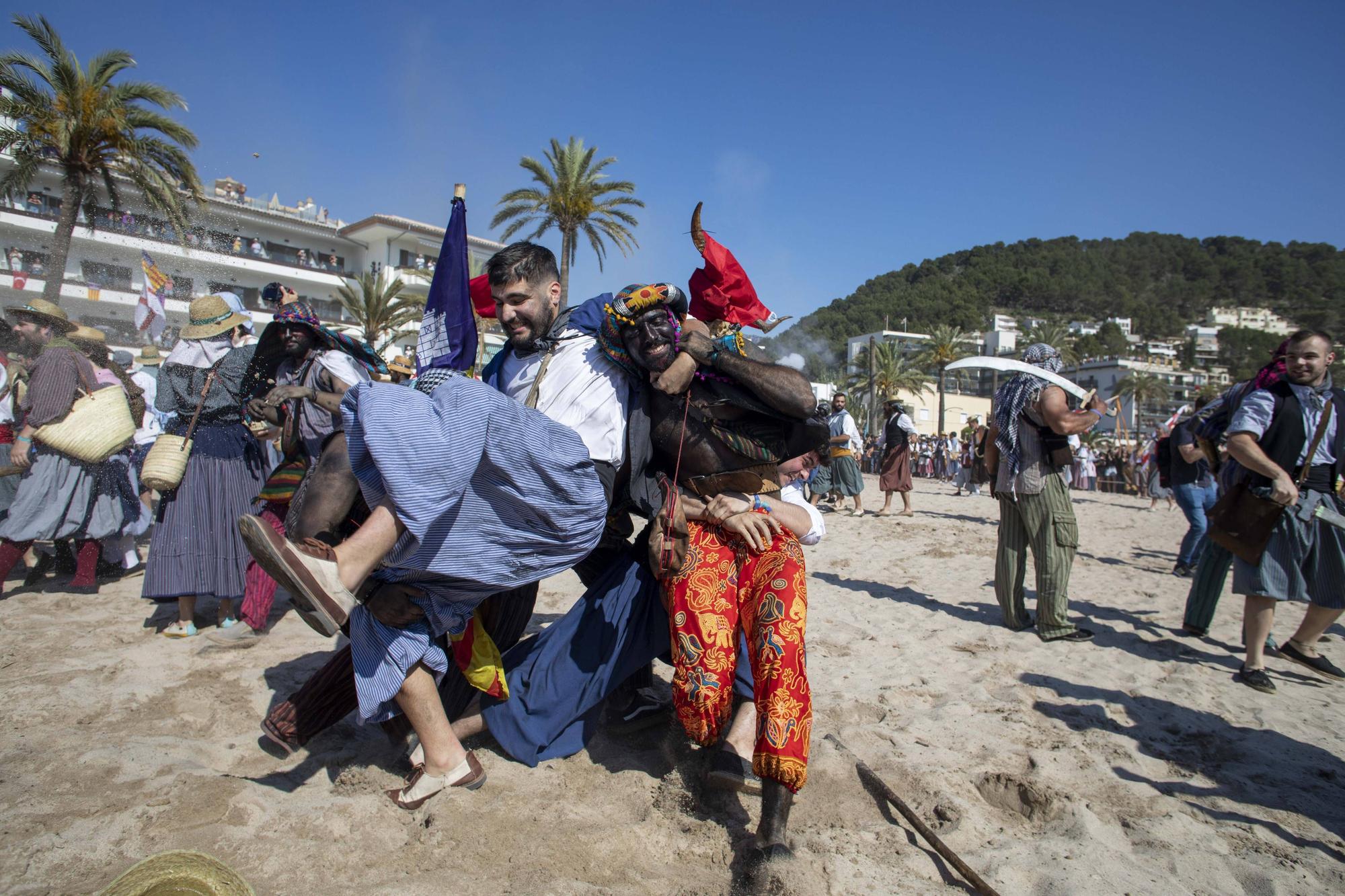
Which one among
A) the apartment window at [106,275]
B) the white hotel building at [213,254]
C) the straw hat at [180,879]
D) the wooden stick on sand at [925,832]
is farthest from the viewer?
the apartment window at [106,275]

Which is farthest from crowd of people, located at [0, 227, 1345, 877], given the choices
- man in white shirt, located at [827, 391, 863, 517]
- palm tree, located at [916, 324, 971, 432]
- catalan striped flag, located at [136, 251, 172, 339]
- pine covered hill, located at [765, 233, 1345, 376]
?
pine covered hill, located at [765, 233, 1345, 376]

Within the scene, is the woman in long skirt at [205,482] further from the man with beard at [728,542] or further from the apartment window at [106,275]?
the apartment window at [106,275]

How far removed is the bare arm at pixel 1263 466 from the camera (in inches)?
142

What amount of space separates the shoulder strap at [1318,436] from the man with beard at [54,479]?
742 centimetres

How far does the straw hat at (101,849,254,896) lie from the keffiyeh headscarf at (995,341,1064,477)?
454 cm

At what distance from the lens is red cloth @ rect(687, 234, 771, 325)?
2758 millimetres

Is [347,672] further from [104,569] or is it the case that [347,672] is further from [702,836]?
[104,569]

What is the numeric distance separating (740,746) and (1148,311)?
143 m

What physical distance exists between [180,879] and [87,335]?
239 inches

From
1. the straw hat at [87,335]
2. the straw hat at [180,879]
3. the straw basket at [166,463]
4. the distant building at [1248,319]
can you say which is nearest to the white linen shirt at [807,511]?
the straw hat at [180,879]

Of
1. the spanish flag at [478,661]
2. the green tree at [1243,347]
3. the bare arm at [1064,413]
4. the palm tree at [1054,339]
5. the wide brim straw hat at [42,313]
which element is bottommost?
the spanish flag at [478,661]

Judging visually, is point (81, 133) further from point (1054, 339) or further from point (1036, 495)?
point (1054, 339)

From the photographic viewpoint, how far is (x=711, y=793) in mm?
2404

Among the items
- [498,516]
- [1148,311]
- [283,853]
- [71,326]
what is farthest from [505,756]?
[1148,311]
